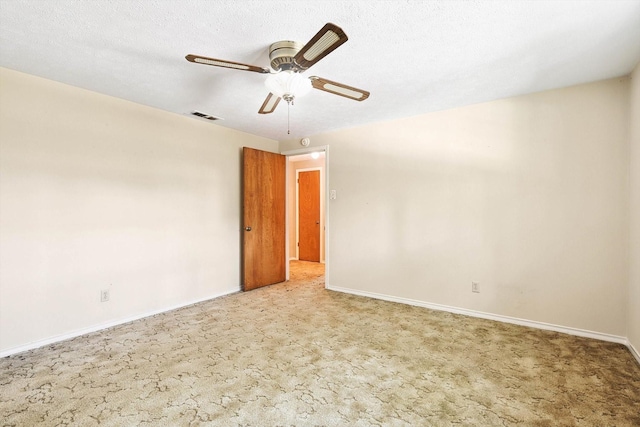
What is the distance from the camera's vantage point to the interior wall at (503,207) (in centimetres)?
269

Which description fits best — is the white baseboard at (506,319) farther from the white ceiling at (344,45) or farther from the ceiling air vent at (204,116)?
the ceiling air vent at (204,116)

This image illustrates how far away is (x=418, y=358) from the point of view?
2396 millimetres

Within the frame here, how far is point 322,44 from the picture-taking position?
153cm

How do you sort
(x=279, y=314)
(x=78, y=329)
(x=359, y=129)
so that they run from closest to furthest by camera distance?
(x=78, y=329) < (x=279, y=314) < (x=359, y=129)

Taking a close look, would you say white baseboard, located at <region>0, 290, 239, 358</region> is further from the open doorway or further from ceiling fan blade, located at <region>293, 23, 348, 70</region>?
the open doorway

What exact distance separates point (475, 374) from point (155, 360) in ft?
8.26

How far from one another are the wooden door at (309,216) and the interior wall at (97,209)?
2.97 metres

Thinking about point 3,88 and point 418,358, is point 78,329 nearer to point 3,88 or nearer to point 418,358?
point 3,88

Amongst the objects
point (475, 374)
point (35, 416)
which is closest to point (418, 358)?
point (475, 374)

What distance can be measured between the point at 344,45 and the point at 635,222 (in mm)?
2802

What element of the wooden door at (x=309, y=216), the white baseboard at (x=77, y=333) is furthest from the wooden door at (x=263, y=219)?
the wooden door at (x=309, y=216)

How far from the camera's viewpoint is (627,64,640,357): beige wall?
2359 millimetres

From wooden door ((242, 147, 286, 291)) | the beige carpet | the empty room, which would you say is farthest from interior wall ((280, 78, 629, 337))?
wooden door ((242, 147, 286, 291))

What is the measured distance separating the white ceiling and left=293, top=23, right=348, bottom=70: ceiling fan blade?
29 cm
